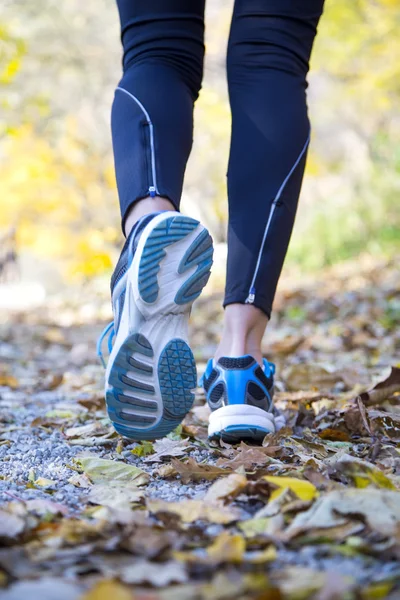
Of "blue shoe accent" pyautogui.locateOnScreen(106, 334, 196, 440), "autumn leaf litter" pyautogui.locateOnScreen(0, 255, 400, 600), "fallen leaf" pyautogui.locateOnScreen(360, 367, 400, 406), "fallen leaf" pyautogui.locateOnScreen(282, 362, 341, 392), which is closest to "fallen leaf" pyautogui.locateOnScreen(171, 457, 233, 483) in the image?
"autumn leaf litter" pyautogui.locateOnScreen(0, 255, 400, 600)

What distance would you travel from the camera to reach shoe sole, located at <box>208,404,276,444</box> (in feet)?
4.00

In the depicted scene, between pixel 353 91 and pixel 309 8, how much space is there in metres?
5.79

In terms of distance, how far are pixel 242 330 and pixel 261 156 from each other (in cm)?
32

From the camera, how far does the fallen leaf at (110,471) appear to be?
104cm

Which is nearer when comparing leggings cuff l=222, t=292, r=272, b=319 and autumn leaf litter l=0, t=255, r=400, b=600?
autumn leaf litter l=0, t=255, r=400, b=600

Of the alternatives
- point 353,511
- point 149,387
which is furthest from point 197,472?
point 353,511

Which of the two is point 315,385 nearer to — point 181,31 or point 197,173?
point 181,31

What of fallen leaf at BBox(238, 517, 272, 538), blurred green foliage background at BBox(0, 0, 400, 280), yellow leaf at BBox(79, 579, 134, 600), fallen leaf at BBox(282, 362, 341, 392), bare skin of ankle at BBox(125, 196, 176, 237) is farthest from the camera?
blurred green foliage background at BBox(0, 0, 400, 280)

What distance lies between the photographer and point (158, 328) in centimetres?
109

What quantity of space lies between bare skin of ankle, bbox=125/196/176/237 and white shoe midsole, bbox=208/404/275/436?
1.16ft

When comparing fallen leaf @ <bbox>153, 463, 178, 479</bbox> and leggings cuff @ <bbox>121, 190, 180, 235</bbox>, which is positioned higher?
leggings cuff @ <bbox>121, 190, 180, 235</bbox>

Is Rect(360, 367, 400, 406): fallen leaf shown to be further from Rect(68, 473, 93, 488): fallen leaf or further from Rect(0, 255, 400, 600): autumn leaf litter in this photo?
Rect(68, 473, 93, 488): fallen leaf

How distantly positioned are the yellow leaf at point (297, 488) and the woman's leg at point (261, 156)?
43 centimetres

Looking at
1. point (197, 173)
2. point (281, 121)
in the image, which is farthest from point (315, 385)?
point (197, 173)
